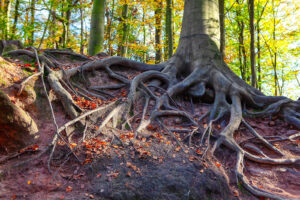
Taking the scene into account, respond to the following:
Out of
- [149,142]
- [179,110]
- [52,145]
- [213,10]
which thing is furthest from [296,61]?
[52,145]

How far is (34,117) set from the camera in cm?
353

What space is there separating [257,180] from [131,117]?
2.63 meters

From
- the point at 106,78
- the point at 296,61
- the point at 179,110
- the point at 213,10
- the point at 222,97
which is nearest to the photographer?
the point at 179,110

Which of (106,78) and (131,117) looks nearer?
(131,117)

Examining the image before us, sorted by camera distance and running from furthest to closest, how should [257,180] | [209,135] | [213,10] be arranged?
[213,10] → [209,135] → [257,180]

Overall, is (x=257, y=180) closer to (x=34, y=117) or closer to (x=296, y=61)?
(x=34, y=117)

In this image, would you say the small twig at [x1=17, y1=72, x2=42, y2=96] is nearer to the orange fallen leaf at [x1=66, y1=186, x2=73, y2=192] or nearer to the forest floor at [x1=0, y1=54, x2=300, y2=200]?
the forest floor at [x1=0, y1=54, x2=300, y2=200]

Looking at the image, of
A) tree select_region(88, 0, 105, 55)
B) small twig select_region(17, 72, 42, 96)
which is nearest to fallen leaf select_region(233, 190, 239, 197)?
small twig select_region(17, 72, 42, 96)

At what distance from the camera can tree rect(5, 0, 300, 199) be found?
384 cm

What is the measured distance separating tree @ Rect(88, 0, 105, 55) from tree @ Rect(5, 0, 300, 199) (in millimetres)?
2982

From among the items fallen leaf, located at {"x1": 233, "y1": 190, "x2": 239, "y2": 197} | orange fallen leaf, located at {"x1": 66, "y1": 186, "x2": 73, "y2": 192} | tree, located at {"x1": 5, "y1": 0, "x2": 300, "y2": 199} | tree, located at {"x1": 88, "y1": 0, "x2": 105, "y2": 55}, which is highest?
tree, located at {"x1": 88, "y1": 0, "x2": 105, "y2": 55}

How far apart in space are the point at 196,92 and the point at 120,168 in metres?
3.03

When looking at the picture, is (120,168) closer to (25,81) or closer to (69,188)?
(69,188)

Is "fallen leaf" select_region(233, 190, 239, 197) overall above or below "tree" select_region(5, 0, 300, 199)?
below
